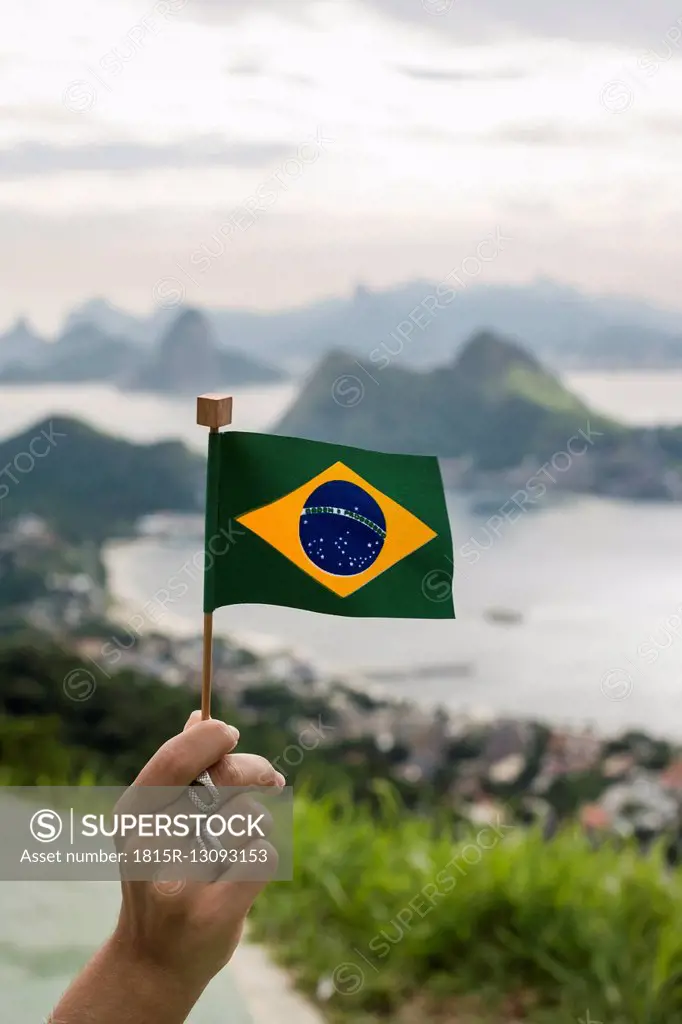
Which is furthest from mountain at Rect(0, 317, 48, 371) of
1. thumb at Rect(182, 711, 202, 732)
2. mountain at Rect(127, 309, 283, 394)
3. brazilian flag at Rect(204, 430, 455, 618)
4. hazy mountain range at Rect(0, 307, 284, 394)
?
thumb at Rect(182, 711, 202, 732)

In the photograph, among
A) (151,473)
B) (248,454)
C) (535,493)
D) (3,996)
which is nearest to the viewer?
(248,454)

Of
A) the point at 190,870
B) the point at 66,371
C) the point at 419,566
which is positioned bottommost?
the point at 190,870

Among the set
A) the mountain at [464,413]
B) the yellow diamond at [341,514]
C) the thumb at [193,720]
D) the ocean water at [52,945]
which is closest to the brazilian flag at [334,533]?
the yellow diamond at [341,514]

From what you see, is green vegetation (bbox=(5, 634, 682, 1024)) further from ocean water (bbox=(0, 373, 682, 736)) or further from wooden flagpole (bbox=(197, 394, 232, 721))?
wooden flagpole (bbox=(197, 394, 232, 721))

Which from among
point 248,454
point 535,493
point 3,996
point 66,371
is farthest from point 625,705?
point 248,454

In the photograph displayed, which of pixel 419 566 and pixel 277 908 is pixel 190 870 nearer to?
pixel 419 566

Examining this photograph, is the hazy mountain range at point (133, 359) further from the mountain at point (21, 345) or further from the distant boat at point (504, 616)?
the distant boat at point (504, 616)
